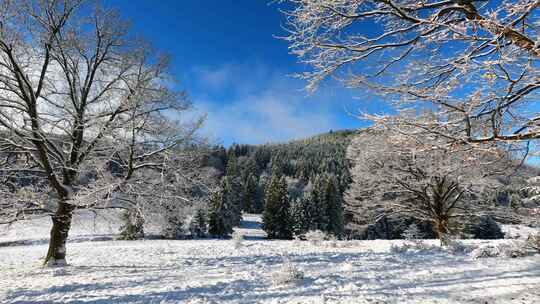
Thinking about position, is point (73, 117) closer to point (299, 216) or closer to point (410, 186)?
point (410, 186)

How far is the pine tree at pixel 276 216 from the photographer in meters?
41.9

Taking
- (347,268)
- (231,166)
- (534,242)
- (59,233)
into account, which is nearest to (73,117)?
(59,233)

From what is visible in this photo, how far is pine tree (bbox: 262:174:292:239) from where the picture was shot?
41.9 metres

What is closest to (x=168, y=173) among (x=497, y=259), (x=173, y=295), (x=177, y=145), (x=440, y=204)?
(x=177, y=145)

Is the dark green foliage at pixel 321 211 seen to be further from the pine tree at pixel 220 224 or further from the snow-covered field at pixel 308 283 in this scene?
the snow-covered field at pixel 308 283

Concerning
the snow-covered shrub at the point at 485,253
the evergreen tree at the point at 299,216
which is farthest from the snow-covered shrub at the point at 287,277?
the evergreen tree at the point at 299,216

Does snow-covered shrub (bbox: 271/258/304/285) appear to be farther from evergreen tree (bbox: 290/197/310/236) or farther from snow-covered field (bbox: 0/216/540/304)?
evergreen tree (bbox: 290/197/310/236)

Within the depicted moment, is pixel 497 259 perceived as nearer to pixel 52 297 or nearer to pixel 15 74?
pixel 52 297

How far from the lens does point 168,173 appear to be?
886cm

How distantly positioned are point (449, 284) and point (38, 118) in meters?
10.6

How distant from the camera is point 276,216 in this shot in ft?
138

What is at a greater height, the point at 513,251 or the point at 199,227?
the point at 513,251

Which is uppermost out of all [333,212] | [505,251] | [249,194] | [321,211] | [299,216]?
[249,194]

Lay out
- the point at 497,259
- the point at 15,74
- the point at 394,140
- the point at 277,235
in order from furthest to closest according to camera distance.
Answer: the point at 277,235 < the point at 15,74 < the point at 497,259 < the point at 394,140
